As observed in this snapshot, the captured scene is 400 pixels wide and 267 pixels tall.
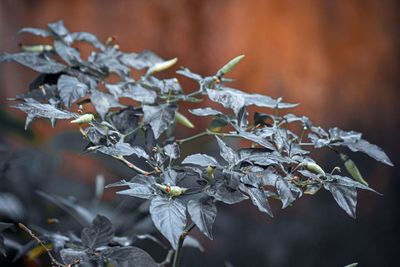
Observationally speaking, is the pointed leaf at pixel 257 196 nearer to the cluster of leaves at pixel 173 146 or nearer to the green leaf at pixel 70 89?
the cluster of leaves at pixel 173 146

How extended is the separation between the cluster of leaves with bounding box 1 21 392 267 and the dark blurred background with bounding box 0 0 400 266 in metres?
1.19

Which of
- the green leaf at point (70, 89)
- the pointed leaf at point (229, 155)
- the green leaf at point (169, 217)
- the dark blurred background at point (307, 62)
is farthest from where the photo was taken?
the dark blurred background at point (307, 62)

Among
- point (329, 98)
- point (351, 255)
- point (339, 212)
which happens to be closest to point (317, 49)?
point (329, 98)

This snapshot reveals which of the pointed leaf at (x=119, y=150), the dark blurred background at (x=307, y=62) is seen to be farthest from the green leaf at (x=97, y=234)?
the dark blurred background at (x=307, y=62)

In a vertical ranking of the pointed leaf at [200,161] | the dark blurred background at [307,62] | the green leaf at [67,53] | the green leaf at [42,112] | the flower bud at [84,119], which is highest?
the green leaf at [67,53]

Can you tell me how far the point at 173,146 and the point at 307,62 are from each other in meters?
1.53

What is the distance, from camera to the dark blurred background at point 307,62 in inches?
88.9

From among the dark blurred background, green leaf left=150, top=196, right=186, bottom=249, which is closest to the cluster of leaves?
green leaf left=150, top=196, right=186, bottom=249

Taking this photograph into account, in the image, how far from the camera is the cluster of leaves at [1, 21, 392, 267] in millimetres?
710

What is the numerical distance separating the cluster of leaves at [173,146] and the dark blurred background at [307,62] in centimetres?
119

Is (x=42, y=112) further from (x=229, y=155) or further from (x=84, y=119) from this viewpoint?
(x=229, y=155)

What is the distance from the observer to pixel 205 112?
90cm

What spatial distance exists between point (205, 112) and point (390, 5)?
1.59 m

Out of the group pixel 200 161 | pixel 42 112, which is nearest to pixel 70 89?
pixel 42 112
